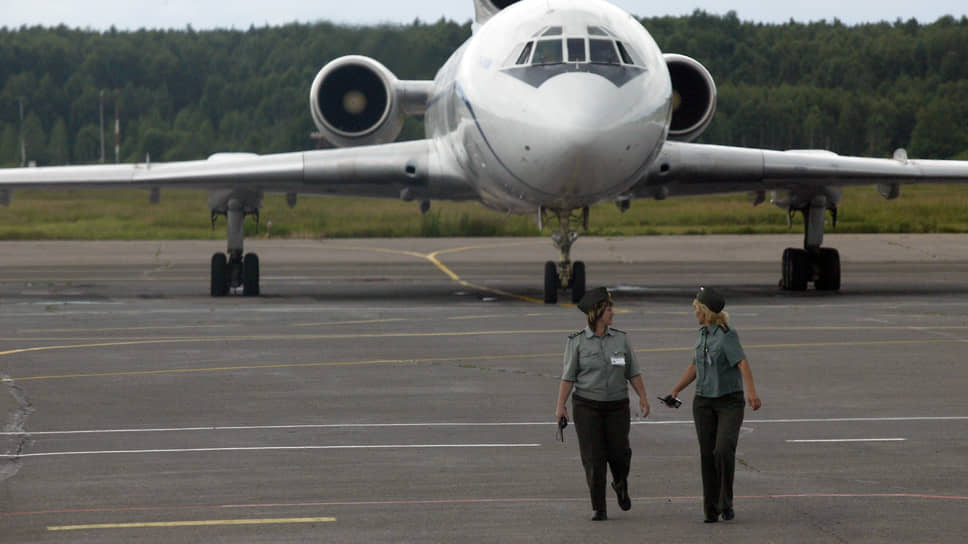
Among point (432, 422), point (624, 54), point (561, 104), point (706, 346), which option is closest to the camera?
point (706, 346)

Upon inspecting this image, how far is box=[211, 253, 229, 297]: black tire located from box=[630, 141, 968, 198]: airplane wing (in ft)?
24.6

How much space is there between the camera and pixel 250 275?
83.1 feet

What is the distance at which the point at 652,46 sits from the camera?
20828 mm

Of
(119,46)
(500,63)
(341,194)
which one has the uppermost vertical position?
(119,46)

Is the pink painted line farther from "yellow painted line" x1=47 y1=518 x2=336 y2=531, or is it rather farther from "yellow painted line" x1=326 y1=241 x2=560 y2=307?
"yellow painted line" x1=326 y1=241 x2=560 y2=307

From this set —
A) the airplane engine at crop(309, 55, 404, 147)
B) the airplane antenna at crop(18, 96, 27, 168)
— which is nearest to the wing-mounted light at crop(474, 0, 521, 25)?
the airplane engine at crop(309, 55, 404, 147)

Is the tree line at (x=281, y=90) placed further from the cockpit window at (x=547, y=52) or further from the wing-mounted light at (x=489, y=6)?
the cockpit window at (x=547, y=52)

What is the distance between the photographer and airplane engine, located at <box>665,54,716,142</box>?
80.9 ft

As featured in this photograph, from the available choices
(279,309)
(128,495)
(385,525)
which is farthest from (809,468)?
(279,309)

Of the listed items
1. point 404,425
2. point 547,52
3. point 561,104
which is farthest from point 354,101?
point 404,425

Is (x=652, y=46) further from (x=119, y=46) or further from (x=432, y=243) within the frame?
(x=119, y=46)

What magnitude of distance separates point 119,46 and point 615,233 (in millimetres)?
40828

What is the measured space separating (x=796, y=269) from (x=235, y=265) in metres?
10.3

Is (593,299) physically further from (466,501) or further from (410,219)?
(410,219)
